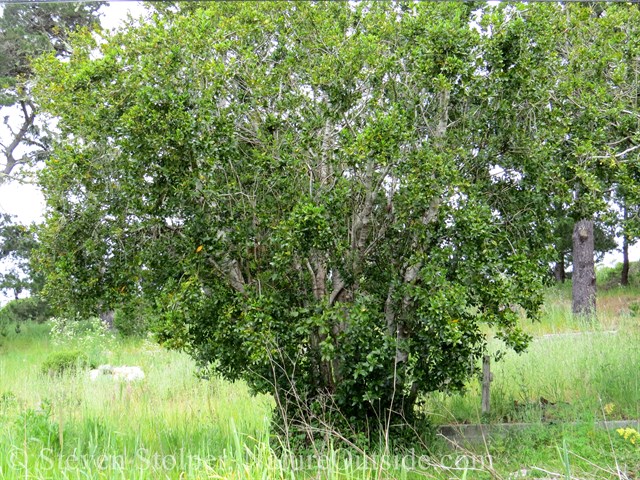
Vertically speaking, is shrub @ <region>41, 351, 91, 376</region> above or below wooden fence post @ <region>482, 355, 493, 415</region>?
above

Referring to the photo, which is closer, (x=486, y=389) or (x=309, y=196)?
(x=309, y=196)

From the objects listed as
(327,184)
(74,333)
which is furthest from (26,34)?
(327,184)

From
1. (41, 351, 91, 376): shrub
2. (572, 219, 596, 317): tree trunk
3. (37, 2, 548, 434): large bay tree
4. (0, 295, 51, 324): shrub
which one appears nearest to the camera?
(37, 2, 548, 434): large bay tree

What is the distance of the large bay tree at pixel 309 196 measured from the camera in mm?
5938

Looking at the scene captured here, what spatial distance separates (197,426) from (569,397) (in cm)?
523

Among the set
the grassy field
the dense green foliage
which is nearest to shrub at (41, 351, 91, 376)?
the grassy field

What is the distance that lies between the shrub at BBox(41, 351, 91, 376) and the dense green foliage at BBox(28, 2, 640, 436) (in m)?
7.28

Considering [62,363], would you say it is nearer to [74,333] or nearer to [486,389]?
[74,333]

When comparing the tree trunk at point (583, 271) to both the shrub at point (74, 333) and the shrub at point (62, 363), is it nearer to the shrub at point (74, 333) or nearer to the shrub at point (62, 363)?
the shrub at point (62, 363)

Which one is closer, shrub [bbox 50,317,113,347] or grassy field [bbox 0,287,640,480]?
grassy field [bbox 0,287,640,480]

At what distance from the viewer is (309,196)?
601 centimetres

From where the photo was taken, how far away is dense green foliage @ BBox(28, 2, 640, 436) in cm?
595

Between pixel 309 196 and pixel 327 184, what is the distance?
570 millimetres

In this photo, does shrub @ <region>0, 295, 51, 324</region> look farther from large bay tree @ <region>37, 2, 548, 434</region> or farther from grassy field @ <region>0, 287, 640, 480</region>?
large bay tree @ <region>37, 2, 548, 434</region>
